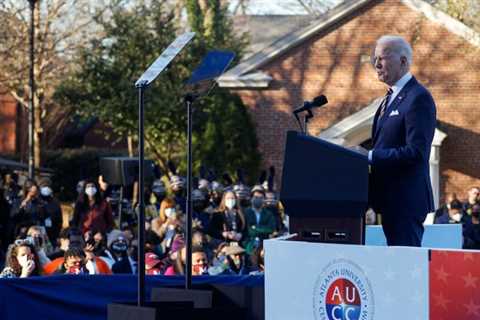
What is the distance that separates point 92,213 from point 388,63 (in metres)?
11.6

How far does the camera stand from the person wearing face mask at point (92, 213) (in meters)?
17.8

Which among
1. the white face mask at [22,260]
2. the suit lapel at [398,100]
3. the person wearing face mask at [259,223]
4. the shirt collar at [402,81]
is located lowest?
the white face mask at [22,260]

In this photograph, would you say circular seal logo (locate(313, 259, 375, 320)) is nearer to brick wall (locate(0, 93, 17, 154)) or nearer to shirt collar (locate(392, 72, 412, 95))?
shirt collar (locate(392, 72, 412, 95))

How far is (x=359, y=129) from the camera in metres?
33.1

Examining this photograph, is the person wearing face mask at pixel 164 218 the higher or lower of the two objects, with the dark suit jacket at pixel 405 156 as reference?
lower

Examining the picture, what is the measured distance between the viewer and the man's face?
696 cm

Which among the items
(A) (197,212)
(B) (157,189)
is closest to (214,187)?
(B) (157,189)

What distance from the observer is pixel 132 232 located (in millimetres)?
18625

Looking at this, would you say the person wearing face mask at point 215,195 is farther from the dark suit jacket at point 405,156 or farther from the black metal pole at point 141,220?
the dark suit jacket at point 405,156

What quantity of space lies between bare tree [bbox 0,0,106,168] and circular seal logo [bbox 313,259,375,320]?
3126 cm

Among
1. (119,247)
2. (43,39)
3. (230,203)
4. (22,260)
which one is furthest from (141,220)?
(43,39)

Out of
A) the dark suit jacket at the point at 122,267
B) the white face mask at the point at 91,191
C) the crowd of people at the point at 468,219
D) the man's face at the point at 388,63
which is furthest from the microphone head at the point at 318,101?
the white face mask at the point at 91,191

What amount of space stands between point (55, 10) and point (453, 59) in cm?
1276

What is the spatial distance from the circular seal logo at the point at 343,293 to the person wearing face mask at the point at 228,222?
34.4 ft
